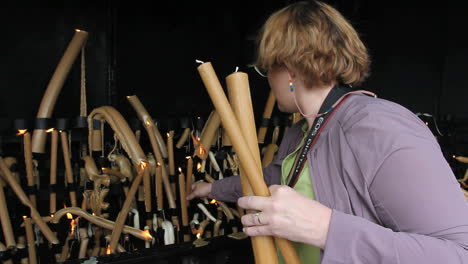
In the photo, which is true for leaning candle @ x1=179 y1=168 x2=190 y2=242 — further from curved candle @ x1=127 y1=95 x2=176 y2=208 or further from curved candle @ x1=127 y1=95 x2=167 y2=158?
curved candle @ x1=127 y1=95 x2=167 y2=158

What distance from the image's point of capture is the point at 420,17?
2.54 meters

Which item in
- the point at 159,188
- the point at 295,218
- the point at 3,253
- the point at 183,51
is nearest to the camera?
the point at 295,218

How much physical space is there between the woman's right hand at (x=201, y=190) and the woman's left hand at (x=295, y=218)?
70 cm

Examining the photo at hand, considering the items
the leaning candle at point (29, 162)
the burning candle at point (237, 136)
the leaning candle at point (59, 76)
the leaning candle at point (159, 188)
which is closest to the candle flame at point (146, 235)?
the leaning candle at point (159, 188)

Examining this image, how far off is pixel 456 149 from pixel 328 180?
2071 millimetres

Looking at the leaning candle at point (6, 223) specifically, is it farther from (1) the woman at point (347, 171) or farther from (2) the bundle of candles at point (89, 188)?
(1) the woman at point (347, 171)

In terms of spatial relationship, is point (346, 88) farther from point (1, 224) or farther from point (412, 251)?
point (1, 224)

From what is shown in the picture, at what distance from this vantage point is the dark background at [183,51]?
1500 mm

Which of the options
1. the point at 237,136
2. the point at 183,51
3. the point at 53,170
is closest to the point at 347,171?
the point at 237,136

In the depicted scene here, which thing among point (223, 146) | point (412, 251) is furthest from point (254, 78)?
point (412, 251)

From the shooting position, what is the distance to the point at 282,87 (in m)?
0.83

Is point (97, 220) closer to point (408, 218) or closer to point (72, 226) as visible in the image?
point (72, 226)

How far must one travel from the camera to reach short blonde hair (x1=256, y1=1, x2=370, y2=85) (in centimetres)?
74

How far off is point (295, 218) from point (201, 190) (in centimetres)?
77
